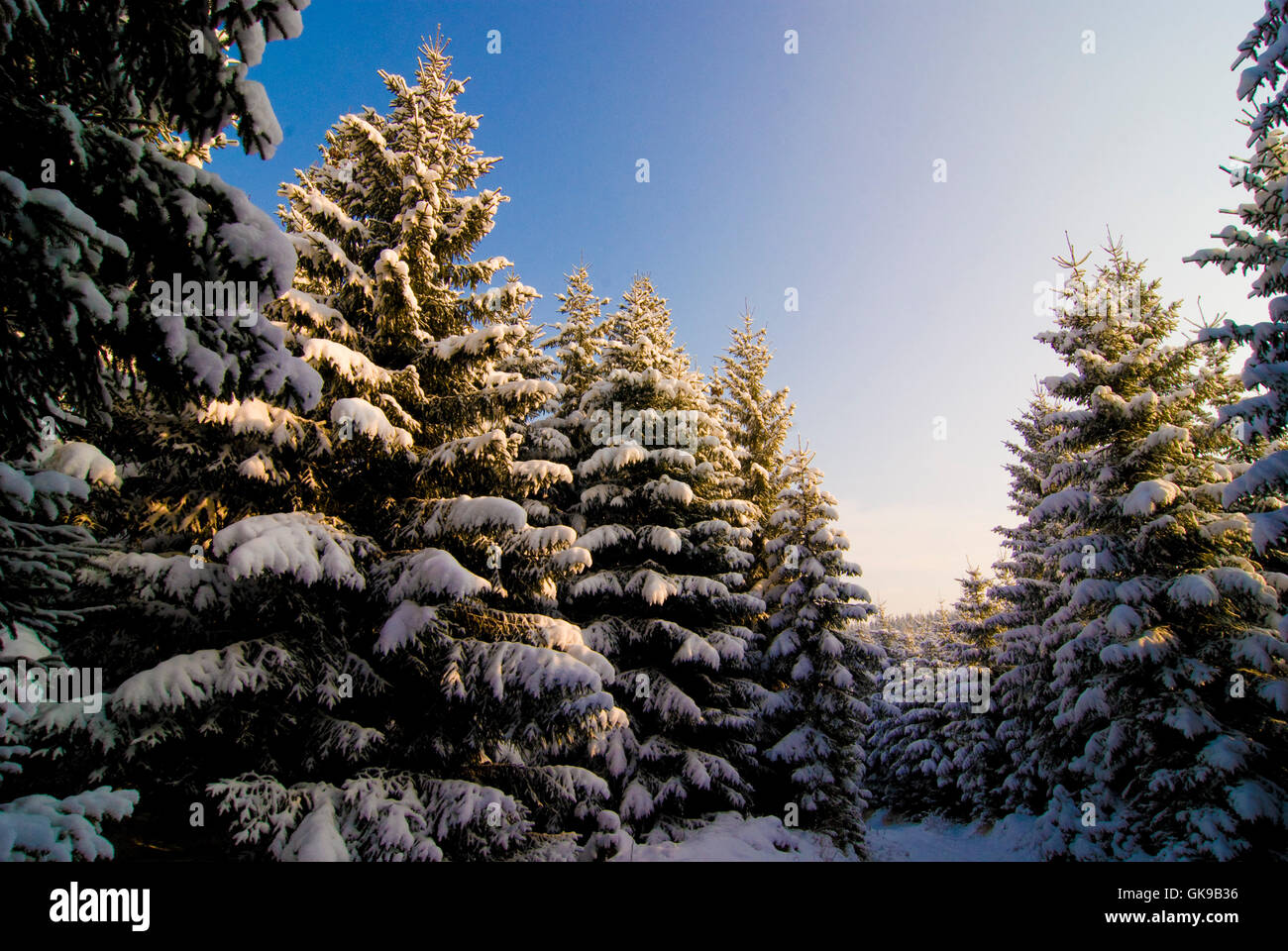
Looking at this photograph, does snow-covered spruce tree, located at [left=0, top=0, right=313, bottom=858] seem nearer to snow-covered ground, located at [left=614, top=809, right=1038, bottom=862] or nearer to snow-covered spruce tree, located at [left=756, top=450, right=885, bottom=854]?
snow-covered ground, located at [left=614, top=809, right=1038, bottom=862]

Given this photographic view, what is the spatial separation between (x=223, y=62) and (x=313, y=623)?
19.7 ft

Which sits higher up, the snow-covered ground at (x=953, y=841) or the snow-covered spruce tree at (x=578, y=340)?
the snow-covered spruce tree at (x=578, y=340)

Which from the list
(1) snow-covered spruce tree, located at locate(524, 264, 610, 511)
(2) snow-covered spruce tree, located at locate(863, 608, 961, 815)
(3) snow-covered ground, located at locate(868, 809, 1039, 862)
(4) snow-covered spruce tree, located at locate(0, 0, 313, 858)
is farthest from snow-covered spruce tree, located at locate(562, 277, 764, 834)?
(2) snow-covered spruce tree, located at locate(863, 608, 961, 815)

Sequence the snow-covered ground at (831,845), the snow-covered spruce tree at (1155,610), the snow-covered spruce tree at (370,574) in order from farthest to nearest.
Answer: the snow-covered ground at (831,845) < the snow-covered spruce tree at (1155,610) < the snow-covered spruce tree at (370,574)

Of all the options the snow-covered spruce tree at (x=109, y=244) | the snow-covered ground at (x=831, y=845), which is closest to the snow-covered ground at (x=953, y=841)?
the snow-covered ground at (x=831, y=845)

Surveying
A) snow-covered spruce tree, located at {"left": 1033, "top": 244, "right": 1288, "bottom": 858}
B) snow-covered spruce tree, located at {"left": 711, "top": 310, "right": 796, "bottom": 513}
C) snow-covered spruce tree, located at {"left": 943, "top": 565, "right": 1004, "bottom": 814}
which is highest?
snow-covered spruce tree, located at {"left": 711, "top": 310, "right": 796, "bottom": 513}

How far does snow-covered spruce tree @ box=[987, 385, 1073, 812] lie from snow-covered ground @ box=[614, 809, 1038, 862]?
155 centimetres

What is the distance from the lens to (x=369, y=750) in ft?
22.3

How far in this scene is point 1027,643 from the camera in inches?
708

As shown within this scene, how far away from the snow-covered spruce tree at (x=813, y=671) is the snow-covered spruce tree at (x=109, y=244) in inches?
596

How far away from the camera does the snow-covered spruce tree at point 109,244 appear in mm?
2814

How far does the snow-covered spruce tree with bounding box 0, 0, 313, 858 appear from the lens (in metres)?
2.81

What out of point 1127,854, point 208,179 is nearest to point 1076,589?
point 1127,854

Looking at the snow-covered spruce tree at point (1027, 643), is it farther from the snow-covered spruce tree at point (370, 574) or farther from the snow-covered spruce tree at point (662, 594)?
the snow-covered spruce tree at point (370, 574)
